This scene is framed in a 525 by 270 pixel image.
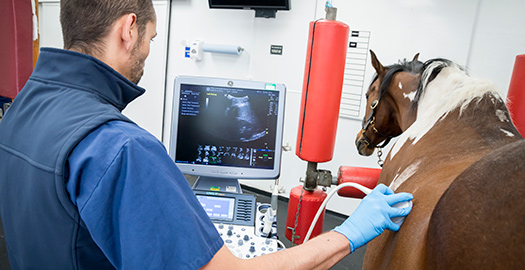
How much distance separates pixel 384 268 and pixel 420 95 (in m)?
0.67

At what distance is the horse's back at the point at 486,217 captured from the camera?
45 cm

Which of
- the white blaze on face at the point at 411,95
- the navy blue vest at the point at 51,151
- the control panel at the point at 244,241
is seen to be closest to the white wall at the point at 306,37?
the white blaze on face at the point at 411,95

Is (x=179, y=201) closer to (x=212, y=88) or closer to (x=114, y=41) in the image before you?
(x=114, y=41)

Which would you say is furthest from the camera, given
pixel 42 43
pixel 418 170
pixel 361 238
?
pixel 42 43

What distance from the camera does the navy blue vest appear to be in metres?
0.56

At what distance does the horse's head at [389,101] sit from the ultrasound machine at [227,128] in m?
0.49

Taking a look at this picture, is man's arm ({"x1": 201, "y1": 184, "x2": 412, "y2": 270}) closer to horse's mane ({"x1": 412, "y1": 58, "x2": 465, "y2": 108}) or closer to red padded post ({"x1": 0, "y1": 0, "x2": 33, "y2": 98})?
horse's mane ({"x1": 412, "y1": 58, "x2": 465, "y2": 108})

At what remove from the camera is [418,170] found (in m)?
0.96

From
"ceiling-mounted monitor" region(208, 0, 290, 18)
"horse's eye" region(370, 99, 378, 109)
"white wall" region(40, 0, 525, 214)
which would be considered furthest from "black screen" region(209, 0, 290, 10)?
"horse's eye" region(370, 99, 378, 109)

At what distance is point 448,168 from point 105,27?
853mm

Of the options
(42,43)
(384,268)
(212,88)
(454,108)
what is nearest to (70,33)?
(212,88)

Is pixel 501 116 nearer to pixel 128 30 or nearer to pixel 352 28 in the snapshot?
pixel 128 30

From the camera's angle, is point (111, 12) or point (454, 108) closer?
point (111, 12)

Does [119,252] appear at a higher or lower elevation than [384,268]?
higher
